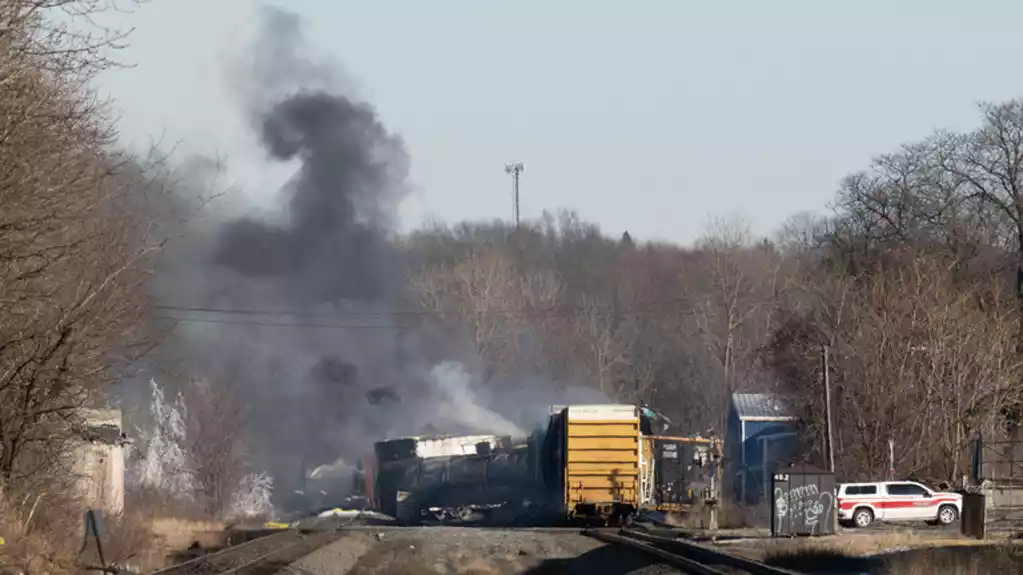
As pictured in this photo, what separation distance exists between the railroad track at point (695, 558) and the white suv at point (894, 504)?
467 inches

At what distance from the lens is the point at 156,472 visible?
69.8 metres

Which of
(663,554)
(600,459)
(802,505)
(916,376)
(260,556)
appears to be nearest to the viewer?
(663,554)

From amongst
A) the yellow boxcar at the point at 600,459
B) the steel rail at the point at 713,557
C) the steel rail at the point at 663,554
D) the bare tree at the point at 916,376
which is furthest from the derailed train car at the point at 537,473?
the bare tree at the point at 916,376

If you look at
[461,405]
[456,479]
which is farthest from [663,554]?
[461,405]

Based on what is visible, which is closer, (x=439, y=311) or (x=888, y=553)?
(x=888, y=553)

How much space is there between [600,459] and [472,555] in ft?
43.6

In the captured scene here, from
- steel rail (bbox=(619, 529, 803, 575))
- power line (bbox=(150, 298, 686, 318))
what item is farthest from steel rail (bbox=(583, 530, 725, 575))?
power line (bbox=(150, 298, 686, 318))

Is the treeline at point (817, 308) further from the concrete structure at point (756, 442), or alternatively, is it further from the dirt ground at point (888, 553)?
the dirt ground at point (888, 553)

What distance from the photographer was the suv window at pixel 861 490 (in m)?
45.2

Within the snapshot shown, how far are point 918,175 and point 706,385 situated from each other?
102ft

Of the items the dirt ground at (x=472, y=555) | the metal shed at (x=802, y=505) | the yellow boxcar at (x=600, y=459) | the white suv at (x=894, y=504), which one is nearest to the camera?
the dirt ground at (x=472, y=555)

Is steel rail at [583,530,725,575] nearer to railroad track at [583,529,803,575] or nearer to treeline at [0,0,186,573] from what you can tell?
railroad track at [583,529,803,575]

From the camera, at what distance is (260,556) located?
1067 inches

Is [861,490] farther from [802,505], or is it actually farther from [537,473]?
[537,473]
